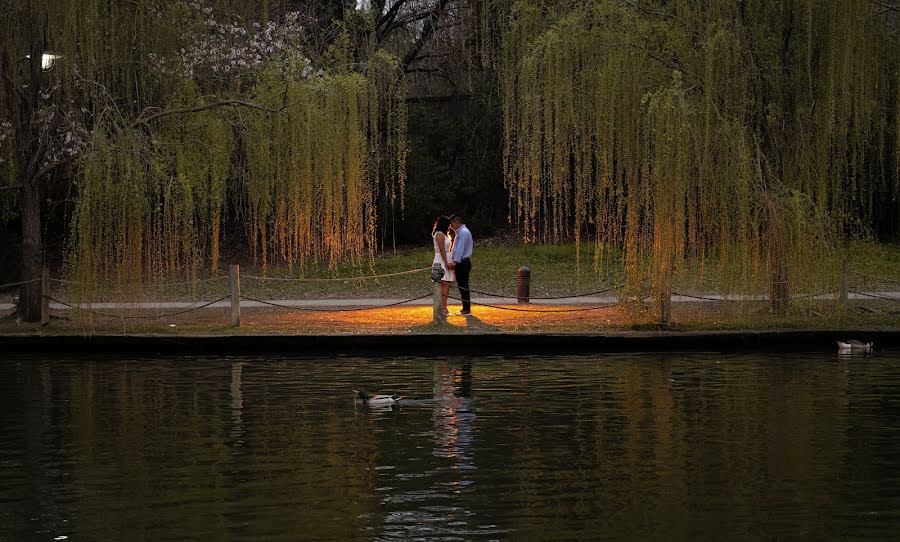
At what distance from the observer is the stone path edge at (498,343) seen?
2348cm

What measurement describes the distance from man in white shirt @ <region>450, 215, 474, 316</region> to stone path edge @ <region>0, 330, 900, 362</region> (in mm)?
2711

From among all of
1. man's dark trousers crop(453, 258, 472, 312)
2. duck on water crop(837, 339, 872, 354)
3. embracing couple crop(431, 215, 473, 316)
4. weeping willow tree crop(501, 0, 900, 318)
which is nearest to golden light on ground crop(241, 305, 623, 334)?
man's dark trousers crop(453, 258, 472, 312)

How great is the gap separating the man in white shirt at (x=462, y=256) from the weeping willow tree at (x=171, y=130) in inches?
90.0

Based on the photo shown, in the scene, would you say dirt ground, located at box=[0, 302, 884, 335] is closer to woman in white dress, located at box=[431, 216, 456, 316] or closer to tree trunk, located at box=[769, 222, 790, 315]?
tree trunk, located at box=[769, 222, 790, 315]

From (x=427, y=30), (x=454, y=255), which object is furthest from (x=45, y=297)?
(x=427, y=30)

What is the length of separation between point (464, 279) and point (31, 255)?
822cm

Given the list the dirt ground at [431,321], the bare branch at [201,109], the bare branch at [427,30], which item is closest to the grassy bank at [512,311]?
the dirt ground at [431,321]

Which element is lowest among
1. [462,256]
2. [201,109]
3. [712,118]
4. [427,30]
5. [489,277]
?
[489,277]

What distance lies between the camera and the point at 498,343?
2345 centimetres

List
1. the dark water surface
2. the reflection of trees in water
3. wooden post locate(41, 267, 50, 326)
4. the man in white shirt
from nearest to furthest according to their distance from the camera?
the reflection of trees in water
the dark water surface
wooden post locate(41, 267, 50, 326)
the man in white shirt

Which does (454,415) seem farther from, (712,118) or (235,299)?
(235,299)

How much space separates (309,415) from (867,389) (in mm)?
7441

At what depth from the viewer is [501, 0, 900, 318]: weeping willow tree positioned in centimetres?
2219

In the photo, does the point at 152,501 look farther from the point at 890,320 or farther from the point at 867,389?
the point at 890,320
